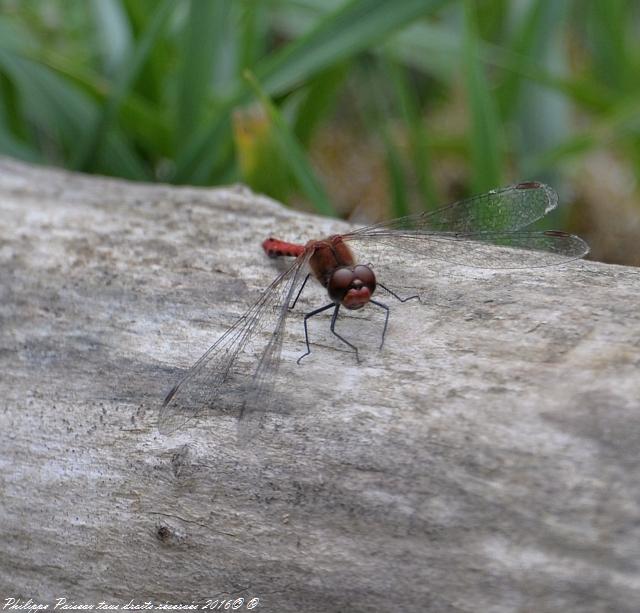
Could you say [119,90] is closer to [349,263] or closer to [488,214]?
[349,263]

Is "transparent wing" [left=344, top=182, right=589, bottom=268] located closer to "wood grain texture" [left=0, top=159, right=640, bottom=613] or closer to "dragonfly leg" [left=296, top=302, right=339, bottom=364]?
"wood grain texture" [left=0, top=159, right=640, bottom=613]

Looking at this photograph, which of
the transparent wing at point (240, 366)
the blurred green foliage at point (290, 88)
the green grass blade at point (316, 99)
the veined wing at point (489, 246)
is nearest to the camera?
the transparent wing at point (240, 366)

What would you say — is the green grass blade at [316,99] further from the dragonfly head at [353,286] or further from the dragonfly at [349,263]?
the dragonfly head at [353,286]

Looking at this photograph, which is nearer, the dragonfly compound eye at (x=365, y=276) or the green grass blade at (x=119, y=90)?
the dragonfly compound eye at (x=365, y=276)

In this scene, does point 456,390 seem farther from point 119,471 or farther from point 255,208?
point 255,208

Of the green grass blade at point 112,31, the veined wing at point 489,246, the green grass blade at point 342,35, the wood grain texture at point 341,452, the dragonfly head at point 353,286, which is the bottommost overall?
the wood grain texture at point 341,452

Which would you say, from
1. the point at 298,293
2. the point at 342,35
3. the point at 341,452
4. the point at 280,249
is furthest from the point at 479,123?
the point at 341,452

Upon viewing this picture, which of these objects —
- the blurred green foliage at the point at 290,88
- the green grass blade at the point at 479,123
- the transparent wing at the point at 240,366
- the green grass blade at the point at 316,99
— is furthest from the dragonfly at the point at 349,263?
the green grass blade at the point at 316,99
